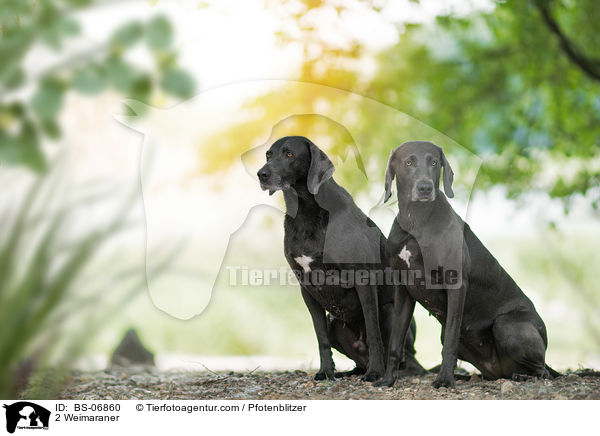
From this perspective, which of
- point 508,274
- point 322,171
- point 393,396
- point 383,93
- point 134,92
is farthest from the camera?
point 383,93

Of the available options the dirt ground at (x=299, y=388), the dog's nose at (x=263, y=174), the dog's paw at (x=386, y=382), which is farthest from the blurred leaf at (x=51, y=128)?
the dog's paw at (x=386, y=382)

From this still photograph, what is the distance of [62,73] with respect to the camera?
162 cm

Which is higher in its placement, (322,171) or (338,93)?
(338,93)

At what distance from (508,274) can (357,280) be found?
859 mm

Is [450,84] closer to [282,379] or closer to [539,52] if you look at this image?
[539,52]

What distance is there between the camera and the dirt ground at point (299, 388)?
2.77 m

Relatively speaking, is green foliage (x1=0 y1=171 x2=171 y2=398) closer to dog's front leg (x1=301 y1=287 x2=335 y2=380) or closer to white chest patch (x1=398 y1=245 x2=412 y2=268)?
dog's front leg (x1=301 y1=287 x2=335 y2=380)

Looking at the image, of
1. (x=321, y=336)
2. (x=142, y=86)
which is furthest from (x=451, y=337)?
(x=142, y=86)

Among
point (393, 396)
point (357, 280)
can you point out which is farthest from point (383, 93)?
point (393, 396)

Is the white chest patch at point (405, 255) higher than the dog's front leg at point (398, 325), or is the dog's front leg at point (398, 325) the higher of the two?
the white chest patch at point (405, 255)

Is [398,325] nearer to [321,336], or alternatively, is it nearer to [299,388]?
[321,336]

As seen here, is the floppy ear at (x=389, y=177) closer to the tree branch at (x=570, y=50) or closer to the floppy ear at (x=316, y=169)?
the floppy ear at (x=316, y=169)

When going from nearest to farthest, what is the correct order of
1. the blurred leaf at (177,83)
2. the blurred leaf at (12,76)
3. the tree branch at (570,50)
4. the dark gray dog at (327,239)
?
the blurred leaf at (177,83), the blurred leaf at (12,76), the dark gray dog at (327,239), the tree branch at (570,50)

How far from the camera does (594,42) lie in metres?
5.65
